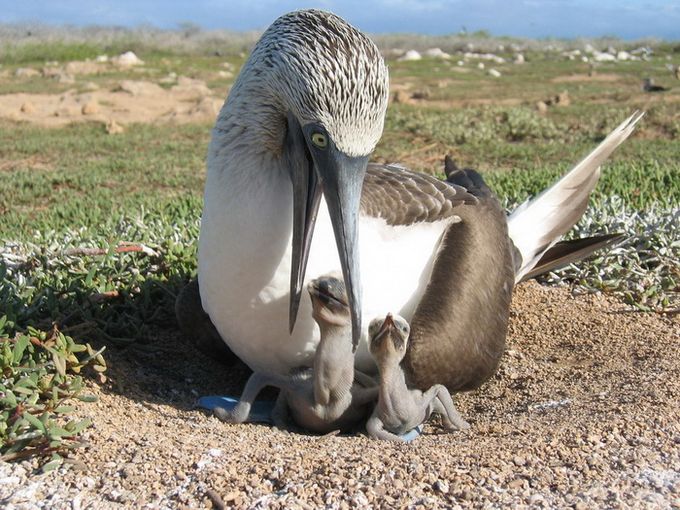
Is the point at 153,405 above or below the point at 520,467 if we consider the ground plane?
below

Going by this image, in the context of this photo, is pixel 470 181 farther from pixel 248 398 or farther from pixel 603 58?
pixel 603 58

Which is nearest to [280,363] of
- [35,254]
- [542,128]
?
[35,254]

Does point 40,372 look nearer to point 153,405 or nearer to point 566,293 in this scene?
point 153,405

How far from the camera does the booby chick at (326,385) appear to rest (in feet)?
10.7

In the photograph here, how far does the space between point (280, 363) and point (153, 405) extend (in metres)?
0.58

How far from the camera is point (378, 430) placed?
3457 millimetres

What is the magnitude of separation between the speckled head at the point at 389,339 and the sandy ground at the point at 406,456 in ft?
1.10

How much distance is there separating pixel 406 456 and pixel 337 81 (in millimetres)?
1288

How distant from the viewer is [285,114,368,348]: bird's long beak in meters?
3.00

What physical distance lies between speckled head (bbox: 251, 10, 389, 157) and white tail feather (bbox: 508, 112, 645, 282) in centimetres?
221

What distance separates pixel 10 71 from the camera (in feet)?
70.2

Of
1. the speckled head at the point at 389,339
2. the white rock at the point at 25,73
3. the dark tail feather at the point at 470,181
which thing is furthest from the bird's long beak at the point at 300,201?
the white rock at the point at 25,73

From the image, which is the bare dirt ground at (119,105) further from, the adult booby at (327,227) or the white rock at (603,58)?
the white rock at (603,58)

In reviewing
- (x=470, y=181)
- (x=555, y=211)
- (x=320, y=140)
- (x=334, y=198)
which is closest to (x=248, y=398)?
(x=334, y=198)
